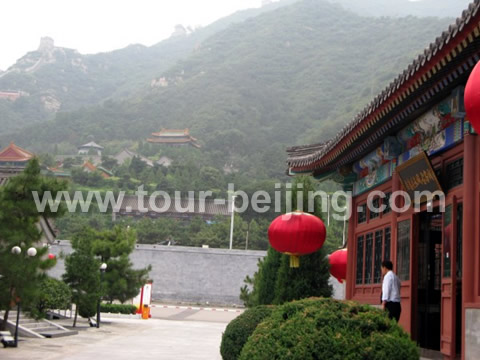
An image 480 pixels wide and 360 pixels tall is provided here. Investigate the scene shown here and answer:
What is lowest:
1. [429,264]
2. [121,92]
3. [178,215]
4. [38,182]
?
[429,264]

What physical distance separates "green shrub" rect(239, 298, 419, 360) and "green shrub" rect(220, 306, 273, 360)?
3.73 metres

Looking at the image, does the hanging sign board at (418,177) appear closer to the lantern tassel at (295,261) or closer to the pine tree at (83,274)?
the lantern tassel at (295,261)

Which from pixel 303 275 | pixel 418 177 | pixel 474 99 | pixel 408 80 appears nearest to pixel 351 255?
pixel 303 275

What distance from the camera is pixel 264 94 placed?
117 meters

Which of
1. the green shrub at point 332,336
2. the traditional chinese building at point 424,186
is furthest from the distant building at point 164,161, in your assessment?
the green shrub at point 332,336

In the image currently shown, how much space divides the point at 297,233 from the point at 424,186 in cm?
326

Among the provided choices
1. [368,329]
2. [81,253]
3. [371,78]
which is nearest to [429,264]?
[368,329]

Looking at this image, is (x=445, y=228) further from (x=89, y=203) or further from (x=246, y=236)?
(x=89, y=203)

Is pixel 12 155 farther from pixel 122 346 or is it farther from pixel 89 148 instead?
pixel 122 346

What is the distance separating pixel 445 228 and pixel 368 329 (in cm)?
364

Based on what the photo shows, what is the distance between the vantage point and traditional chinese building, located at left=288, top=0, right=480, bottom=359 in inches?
314

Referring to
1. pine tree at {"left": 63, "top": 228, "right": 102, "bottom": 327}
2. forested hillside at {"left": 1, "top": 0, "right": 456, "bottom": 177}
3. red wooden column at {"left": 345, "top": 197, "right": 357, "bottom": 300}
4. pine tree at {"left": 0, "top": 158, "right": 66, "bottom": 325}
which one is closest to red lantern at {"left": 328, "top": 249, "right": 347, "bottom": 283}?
red wooden column at {"left": 345, "top": 197, "right": 357, "bottom": 300}

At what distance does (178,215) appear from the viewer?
235ft

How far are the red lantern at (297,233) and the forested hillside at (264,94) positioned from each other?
79.0 meters
